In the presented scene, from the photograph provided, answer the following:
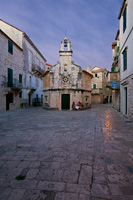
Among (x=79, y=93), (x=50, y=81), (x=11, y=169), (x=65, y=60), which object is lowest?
(x=11, y=169)

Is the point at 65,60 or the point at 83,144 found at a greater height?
the point at 65,60

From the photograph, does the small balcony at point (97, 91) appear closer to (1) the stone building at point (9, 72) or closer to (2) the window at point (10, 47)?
(1) the stone building at point (9, 72)

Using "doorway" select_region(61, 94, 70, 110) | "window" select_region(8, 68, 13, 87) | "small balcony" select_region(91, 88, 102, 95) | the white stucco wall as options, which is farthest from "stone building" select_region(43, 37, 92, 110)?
"small balcony" select_region(91, 88, 102, 95)

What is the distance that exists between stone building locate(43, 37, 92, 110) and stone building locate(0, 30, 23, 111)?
16.0 ft

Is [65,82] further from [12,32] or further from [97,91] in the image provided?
[97,91]

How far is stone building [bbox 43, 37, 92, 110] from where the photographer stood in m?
16.0

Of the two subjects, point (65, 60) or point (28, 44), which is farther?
point (28, 44)

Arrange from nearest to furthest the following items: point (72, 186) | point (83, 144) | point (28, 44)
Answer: point (72, 186) → point (83, 144) → point (28, 44)

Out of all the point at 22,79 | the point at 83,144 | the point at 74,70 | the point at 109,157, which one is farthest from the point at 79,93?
the point at 109,157

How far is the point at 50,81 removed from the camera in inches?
645

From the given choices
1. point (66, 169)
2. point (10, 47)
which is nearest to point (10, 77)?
point (10, 47)

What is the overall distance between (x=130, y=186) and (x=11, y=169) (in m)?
2.75

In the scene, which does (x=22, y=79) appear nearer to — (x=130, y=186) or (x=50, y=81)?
(x=50, y=81)

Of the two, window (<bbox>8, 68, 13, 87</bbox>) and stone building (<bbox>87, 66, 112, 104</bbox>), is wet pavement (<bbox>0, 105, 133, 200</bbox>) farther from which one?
stone building (<bbox>87, 66, 112, 104</bbox>)
